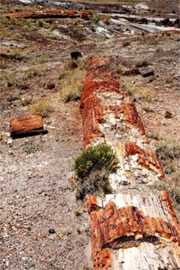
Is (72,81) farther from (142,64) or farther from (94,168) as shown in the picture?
(94,168)

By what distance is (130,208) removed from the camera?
205 inches

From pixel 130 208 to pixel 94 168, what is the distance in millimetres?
1763

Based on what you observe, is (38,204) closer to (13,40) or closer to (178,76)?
(178,76)

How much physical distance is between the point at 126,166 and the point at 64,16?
107 feet

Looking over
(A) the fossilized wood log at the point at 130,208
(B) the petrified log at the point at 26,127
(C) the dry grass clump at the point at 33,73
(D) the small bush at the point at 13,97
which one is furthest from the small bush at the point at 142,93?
(C) the dry grass clump at the point at 33,73

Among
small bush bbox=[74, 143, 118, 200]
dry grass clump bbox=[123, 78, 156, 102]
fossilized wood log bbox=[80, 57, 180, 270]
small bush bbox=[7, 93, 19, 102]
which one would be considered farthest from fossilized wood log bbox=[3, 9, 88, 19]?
small bush bbox=[74, 143, 118, 200]

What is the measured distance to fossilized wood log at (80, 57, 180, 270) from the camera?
456cm

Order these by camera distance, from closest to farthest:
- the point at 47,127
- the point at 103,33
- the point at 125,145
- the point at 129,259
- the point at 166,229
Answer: the point at 129,259
the point at 166,229
the point at 125,145
the point at 47,127
the point at 103,33

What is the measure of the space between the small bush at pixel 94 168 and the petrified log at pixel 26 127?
264cm

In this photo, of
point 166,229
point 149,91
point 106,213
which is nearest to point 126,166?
point 106,213

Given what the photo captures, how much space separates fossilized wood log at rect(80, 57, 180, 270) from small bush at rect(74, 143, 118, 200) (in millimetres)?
179

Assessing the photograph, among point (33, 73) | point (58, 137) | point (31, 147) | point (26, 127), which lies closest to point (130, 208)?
point (31, 147)

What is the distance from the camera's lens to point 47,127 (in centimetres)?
968

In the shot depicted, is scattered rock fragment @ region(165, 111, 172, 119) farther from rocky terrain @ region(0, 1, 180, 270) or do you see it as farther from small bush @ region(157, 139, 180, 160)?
small bush @ region(157, 139, 180, 160)
